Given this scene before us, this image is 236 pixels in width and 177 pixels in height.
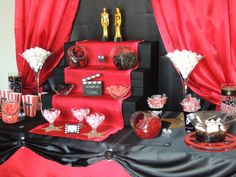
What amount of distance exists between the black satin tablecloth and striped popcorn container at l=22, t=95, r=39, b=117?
9.6 inches

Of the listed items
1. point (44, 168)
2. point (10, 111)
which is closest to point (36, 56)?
point (10, 111)

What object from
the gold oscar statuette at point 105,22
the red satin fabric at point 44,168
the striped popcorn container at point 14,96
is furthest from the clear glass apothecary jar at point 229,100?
the striped popcorn container at point 14,96

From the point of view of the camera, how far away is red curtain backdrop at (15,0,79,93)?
273cm

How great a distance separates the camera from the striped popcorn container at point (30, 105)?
8.31 feet

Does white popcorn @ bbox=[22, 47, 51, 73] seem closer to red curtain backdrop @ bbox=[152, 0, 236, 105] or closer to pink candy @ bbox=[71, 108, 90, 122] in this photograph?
pink candy @ bbox=[71, 108, 90, 122]

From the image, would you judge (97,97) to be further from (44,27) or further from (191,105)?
(44,27)

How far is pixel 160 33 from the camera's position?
2.52m

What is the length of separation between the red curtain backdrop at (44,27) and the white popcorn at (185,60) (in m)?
1.01

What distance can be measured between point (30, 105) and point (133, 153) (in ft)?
3.22

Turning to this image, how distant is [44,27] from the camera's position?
108 inches

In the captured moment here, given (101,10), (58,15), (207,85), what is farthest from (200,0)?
(58,15)

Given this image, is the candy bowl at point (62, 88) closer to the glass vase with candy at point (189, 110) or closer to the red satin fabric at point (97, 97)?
the red satin fabric at point (97, 97)

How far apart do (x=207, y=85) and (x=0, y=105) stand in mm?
1510

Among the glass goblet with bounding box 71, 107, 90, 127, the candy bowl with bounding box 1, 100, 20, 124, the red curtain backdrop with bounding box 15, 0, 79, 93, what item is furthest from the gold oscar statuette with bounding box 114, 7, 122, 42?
the candy bowl with bounding box 1, 100, 20, 124
